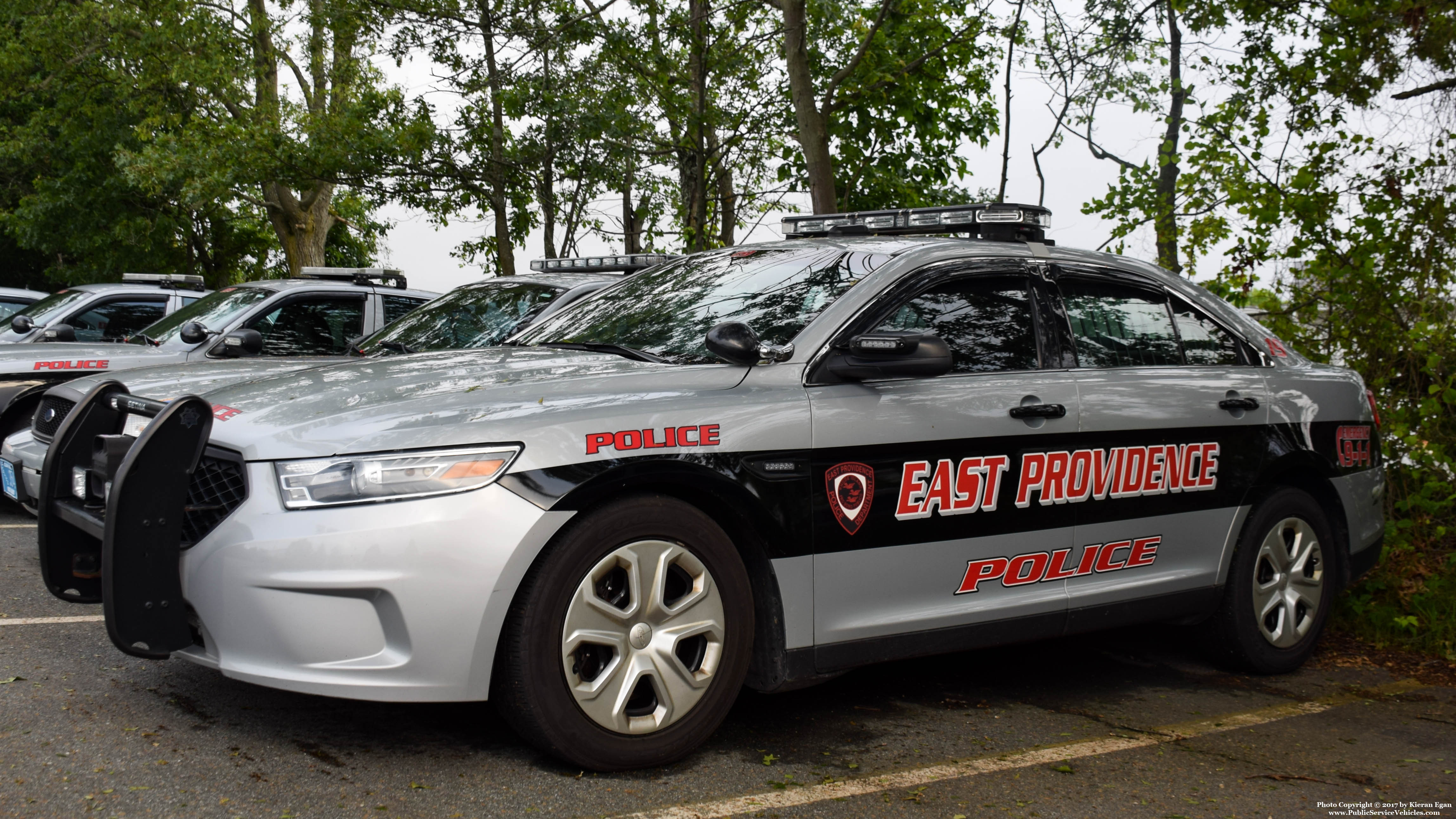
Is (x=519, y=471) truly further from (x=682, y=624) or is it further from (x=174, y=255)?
(x=174, y=255)

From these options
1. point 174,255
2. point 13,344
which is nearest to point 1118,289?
point 13,344

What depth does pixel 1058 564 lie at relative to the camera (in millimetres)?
4391

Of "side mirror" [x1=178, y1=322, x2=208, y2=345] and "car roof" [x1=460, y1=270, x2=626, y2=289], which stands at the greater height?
"car roof" [x1=460, y1=270, x2=626, y2=289]

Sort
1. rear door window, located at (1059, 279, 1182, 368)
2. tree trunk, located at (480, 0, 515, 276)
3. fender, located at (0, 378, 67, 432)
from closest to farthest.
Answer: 1. rear door window, located at (1059, 279, 1182, 368)
2. fender, located at (0, 378, 67, 432)
3. tree trunk, located at (480, 0, 515, 276)

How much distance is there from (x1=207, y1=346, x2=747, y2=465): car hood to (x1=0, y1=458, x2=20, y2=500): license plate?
2628 millimetres

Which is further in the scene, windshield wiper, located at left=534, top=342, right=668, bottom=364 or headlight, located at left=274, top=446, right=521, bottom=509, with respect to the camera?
windshield wiper, located at left=534, top=342, right=668, bottom=364

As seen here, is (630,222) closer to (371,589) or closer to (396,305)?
(396,305)

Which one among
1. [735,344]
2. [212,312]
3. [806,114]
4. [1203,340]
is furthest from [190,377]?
[806,114]

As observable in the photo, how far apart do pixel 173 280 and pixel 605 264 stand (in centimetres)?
462

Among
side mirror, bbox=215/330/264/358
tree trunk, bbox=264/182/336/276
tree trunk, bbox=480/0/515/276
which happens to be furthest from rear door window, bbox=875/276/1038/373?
tree trunk, bbox=264/182/336/276

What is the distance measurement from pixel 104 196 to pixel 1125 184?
2378 cm

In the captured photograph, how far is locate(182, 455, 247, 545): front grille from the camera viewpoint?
334cm

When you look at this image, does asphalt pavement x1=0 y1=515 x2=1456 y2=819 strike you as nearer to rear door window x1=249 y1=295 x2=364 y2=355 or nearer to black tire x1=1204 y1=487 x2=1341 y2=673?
black tire x1=1204 y1=487 x2=1341 y2=673

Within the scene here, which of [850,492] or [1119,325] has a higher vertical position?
[1119,325]
